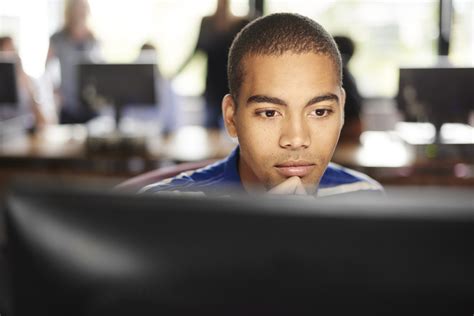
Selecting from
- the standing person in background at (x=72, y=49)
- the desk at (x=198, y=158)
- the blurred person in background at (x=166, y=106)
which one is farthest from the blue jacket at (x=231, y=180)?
the standing person in background at (x=72, y=49)

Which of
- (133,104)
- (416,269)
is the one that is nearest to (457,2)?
(133,104)

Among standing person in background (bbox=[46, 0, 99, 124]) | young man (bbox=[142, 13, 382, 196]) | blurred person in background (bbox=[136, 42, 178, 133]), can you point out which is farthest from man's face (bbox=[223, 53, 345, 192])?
standing person in background (bbox=[46, 0, 99, 124])

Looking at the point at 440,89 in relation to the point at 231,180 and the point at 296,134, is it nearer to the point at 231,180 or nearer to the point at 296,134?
the point at 231,180

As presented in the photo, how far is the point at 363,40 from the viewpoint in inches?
204

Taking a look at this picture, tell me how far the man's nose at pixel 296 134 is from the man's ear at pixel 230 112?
0.14 metres

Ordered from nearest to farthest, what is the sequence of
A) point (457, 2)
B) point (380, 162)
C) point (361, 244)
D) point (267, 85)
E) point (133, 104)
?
point (361, 244) → point (267, 85) → point (380, 162) → point (133, 104) → point (457, 2)

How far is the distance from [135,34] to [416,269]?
17.2ft

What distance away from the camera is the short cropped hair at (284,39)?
0.94 metres

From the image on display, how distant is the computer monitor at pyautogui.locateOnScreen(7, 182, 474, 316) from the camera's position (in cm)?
47

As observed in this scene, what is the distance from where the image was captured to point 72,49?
4145 millimetres

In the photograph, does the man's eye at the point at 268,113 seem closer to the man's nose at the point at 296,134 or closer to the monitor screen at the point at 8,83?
the man's nose at the point at 296,134

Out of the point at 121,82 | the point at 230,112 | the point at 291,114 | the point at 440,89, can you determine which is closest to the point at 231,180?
the point at 230,112

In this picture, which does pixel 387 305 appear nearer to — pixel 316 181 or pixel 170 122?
pixel 316 181

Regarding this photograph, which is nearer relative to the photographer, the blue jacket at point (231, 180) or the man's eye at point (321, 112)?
the man's eye at point (321, 112)
